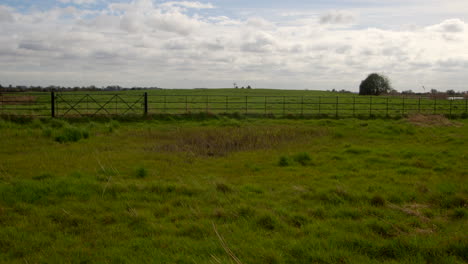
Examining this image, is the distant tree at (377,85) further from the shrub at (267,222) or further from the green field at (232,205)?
the shrub at (267,222)

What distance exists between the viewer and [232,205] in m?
7.88

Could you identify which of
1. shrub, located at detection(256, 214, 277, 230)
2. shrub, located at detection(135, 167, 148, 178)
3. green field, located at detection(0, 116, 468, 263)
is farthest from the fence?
shrub, located at detection(256, 214, 277, 230)

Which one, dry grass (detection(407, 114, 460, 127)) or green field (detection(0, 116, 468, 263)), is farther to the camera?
dry grass (detection(407, 114, 460, 127))

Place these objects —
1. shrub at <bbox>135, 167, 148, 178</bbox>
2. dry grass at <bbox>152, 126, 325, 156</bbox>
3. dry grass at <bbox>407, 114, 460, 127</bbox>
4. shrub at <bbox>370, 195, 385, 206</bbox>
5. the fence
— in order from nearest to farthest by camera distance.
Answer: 1. shrub at <bbox>370, 195, 385, 206</bbox>
2. shrub at <bbox>135, 167, 148, 178</bbox>
3. dry grass at <bbox>152, 126, 325, 156</bbox>
4. dry grass at <bbox>407, 114, 460, 127</bbox>
5. the fence

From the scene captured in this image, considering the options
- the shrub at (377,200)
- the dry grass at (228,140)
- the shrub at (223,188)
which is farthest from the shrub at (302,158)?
the shrub at (377,200)

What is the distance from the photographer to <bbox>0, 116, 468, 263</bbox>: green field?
18.8 ft

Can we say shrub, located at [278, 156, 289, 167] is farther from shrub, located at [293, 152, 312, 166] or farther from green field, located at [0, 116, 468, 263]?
shrub, located at [293, 152, 312, 166]

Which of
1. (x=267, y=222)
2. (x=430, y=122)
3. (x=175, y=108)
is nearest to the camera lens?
(x=267, y=222)

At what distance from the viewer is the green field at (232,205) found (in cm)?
574

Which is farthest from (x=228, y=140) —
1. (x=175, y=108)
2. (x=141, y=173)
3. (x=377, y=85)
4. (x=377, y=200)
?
(x=377, y=85)

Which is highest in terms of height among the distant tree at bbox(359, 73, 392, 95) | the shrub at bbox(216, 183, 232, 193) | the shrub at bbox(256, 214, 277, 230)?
the distant tree at bbox(359, 73, 392, 95)

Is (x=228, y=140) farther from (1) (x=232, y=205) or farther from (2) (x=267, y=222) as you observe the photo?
(2) (x=267, y=222)

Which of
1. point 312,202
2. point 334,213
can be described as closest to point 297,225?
point 334,213

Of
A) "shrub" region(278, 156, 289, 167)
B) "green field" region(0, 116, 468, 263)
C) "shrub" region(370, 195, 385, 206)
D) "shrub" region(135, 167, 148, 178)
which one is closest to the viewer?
"green field" region(0, 116, 468, 263)
